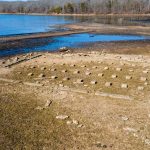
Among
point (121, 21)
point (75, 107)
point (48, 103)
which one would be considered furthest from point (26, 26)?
point (75, 107)

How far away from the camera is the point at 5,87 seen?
12.8 metres

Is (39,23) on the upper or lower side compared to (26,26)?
upper

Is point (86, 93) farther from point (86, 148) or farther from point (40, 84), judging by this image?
point (86, 148)

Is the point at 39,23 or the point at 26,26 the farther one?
the point at 39,23

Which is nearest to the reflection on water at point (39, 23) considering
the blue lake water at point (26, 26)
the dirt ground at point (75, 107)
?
the blue lake water at point (26, 26)

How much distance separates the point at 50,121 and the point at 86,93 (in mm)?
2888

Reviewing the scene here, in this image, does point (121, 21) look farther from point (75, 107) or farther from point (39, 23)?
point (75, 107)

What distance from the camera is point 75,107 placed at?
1036cm

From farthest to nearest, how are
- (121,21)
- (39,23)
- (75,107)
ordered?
(121,21)
(39,23)
(75,107)

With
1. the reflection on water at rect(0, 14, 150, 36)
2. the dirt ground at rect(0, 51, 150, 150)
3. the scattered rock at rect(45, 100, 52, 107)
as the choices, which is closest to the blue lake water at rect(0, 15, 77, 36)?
the reflection on water at rect(0, 14, 150, 36)

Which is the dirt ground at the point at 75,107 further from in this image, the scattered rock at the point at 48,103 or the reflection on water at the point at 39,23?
the reflection on water at the point at 39,23

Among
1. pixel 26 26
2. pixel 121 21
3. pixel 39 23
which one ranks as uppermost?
pixel 39 23

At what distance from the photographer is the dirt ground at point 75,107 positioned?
26.6ft

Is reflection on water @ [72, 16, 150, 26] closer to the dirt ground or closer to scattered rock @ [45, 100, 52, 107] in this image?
the dirt ground
